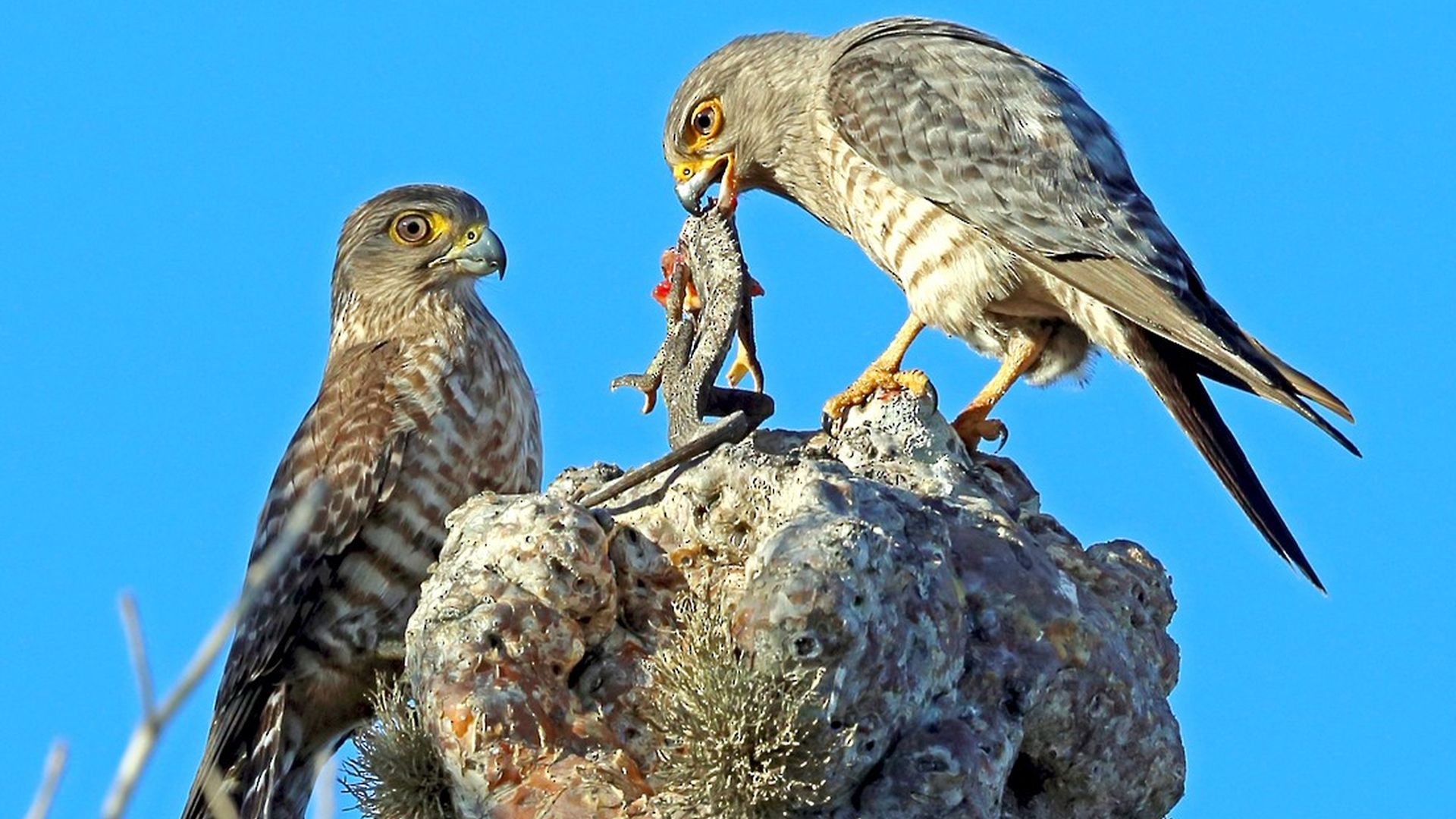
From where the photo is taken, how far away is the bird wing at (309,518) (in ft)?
19.0

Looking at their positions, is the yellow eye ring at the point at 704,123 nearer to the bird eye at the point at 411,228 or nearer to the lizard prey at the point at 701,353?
the bird eye at the point at 411,228

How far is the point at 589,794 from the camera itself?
13.2ft

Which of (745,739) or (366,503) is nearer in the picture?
(745,739)

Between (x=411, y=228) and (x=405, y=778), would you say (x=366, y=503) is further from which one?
(x=405, y=778)

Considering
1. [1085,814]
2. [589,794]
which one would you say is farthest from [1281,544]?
[589,794]

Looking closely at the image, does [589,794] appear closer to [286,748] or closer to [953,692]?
[953,692]

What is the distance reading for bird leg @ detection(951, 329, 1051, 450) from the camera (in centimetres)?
610

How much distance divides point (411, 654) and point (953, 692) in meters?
1.24

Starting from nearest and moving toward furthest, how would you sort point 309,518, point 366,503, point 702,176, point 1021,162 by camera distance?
point 309,518, point 366,503, point 1021,162, point 702,176

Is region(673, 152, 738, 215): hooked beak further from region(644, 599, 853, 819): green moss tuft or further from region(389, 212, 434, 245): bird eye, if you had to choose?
region(644, 599, 853, 819): green moss tuft

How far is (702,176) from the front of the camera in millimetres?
7551

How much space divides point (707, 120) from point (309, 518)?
8.97 ft

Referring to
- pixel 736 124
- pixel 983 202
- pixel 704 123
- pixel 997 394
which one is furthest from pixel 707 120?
pixel 997 394

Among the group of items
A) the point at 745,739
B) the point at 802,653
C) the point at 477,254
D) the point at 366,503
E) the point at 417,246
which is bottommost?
the point at 745,739
